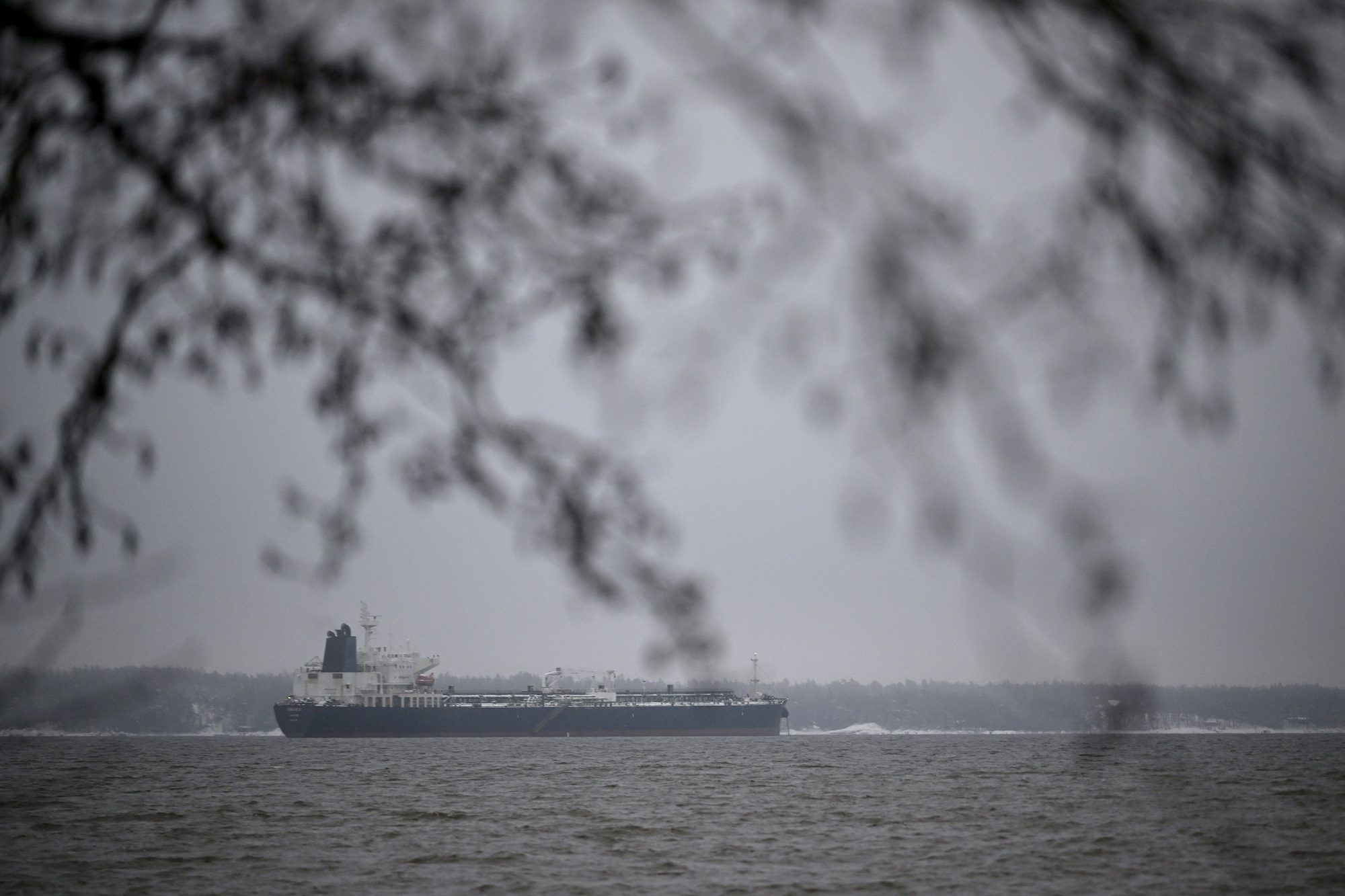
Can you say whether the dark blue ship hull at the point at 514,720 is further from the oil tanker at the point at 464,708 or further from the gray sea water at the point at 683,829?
the gray sea water at the point at 683,829

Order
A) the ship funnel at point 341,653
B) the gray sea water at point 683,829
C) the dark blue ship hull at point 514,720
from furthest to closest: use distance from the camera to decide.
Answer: the ship funnel at point 341,653 → the dark blue ship hull at point 514,720 → the gray sea water at point 683,829

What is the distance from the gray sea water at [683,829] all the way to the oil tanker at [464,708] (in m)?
23.3

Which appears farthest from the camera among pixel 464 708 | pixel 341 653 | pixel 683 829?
pixel 341 653

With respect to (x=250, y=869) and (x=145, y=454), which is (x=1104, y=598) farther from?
(x=250, y=869)

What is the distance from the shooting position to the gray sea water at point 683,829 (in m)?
14.1

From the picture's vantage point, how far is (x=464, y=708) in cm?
6519

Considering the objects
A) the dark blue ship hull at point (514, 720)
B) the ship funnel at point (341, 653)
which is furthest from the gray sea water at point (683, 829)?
the ship funnel at point (341, 653)

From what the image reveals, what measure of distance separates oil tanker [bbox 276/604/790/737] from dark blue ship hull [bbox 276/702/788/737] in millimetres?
61

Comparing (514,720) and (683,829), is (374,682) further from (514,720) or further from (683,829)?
(683,829)

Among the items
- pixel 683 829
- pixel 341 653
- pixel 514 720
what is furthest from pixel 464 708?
pixel 683 829

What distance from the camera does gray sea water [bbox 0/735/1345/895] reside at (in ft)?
46.1

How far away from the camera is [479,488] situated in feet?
8.46

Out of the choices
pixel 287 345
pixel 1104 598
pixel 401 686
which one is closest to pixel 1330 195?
pixel 1104 598

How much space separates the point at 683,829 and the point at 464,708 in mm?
46865
